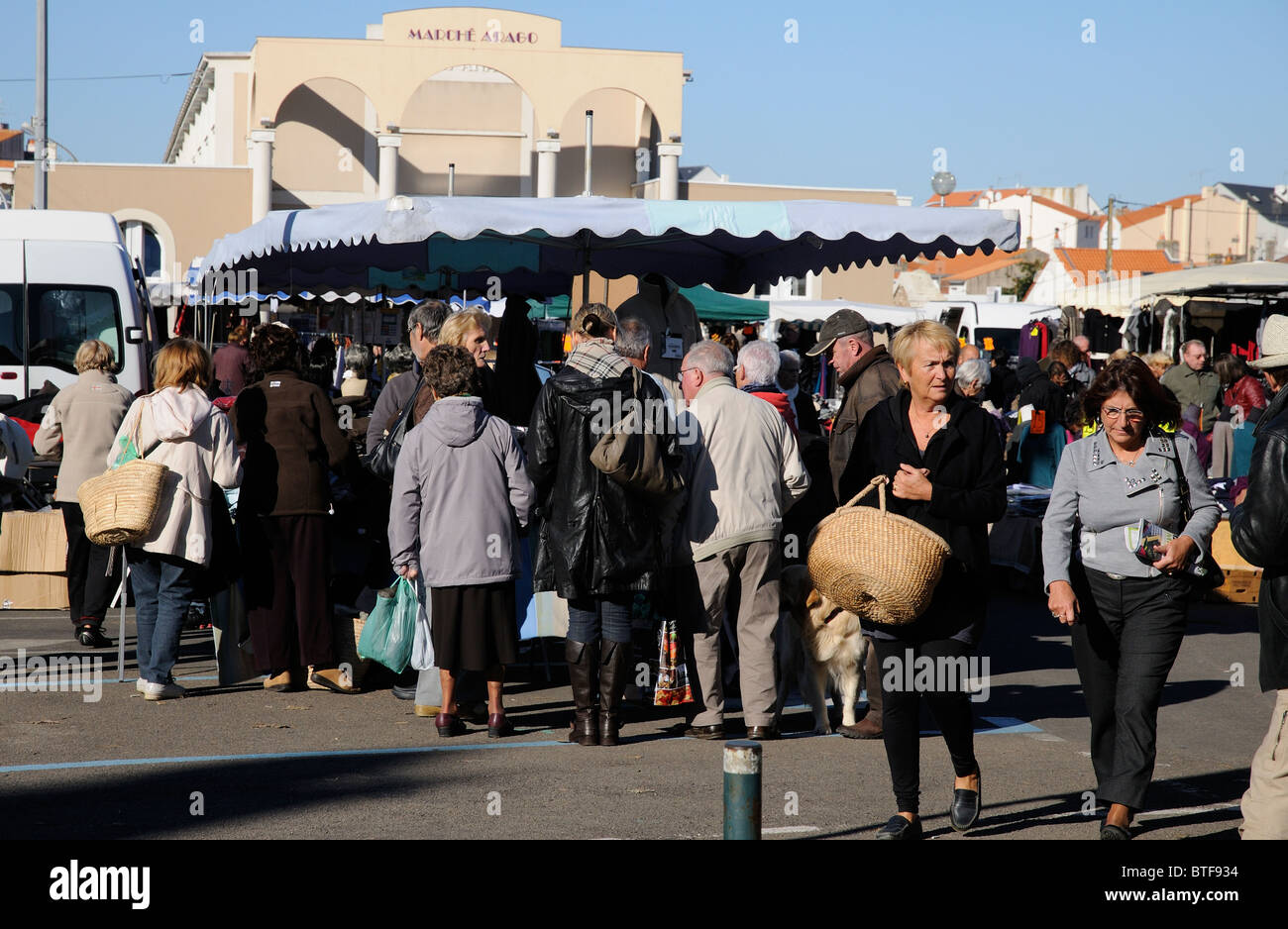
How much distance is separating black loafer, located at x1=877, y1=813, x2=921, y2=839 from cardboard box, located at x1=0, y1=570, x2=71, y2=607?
7386 millimetres

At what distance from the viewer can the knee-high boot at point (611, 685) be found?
6.86 metres

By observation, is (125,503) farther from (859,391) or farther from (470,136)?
(470,136)

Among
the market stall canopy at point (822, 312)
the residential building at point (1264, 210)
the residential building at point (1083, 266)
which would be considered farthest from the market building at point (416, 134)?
the residential building at point (1264, 210)

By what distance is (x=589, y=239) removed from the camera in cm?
994

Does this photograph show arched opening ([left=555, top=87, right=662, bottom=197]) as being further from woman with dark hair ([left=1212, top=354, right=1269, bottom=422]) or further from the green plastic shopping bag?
the green plastic shopping bag

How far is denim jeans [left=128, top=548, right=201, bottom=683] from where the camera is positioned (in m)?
7.56

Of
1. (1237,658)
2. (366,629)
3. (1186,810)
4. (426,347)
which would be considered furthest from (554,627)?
(1237,658)

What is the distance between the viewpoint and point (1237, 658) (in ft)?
31.4

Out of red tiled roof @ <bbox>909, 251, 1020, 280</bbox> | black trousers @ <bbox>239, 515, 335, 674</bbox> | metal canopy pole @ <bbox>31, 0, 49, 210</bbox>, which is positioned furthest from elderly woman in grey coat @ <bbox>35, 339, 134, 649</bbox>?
red tiled roof @ <bbox>909, 251, 1020, 280</bbox>

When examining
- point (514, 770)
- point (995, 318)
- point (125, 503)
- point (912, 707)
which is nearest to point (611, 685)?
point (514, 770)

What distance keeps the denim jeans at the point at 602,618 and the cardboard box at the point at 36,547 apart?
5207 millimetres

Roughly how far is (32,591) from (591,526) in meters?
5.73
